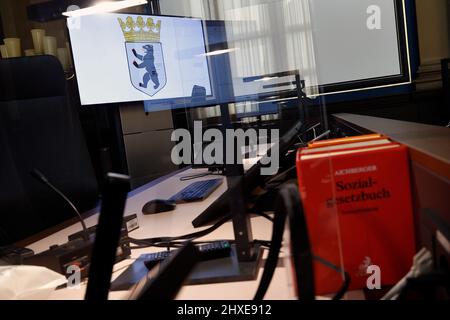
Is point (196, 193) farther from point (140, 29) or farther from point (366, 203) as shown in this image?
point (140, 29)

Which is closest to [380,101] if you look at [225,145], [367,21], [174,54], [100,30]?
[367,21]

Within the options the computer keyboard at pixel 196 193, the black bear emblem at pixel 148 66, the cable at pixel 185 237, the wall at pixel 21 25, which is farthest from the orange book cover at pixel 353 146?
the wall at pixel 21 25

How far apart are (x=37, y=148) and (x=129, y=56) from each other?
0.48 m

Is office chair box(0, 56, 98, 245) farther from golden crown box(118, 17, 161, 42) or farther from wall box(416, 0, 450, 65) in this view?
wall box(416, 0, 450, 65)

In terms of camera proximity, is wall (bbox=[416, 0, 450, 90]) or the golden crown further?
wall (bbox=[416, 0, 450, 90])

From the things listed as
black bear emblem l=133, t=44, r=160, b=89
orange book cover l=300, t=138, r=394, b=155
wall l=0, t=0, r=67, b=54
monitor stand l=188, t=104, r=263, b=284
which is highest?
wall l=0, t=0, r=67, b=54

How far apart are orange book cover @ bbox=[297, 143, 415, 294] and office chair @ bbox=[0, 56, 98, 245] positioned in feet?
2.87

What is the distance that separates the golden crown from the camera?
1643 mm

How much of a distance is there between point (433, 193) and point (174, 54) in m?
1.39

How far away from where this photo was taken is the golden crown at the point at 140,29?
5.39ft

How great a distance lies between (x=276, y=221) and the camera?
14.7 inches

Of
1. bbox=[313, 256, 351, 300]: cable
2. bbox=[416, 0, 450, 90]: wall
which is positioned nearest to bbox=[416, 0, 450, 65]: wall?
bbox=[416, 0, 450, 90]: wall

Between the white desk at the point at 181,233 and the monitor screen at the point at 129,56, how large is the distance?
0.46 metres
